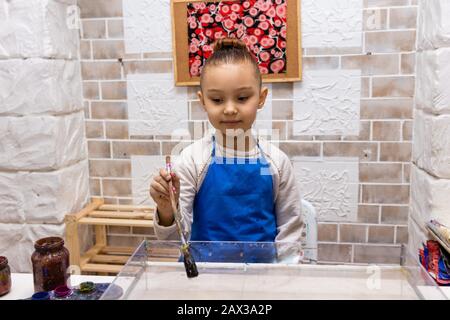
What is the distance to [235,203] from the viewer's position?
1.39 metres

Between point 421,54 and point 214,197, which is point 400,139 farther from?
point 214,197

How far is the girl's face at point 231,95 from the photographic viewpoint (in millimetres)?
1238

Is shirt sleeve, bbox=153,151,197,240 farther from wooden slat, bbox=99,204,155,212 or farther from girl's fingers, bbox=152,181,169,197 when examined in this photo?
wooden slat, bbox=99,204,155,212

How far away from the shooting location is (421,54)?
78.6 inches

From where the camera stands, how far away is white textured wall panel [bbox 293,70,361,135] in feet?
7.14

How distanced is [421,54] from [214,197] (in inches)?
48.1

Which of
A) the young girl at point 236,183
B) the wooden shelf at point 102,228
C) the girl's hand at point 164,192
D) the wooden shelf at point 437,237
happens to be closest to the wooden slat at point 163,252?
the girl's hand at point 164,192

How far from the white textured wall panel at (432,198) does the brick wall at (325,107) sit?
208 mm

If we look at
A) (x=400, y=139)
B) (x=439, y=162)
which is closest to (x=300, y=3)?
(x=400, y=139)

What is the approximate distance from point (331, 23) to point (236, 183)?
1131 millimetres

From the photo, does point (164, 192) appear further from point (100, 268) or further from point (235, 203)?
point (100, 268)

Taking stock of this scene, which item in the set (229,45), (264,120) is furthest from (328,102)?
(229,45)

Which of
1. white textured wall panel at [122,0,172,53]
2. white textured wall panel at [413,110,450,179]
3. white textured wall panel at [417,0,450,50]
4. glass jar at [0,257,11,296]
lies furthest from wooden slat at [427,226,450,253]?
white textured wall panel at [122,0,172,53]

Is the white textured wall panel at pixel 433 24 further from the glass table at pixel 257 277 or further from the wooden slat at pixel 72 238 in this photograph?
the wooden slat at pixel 72 238
